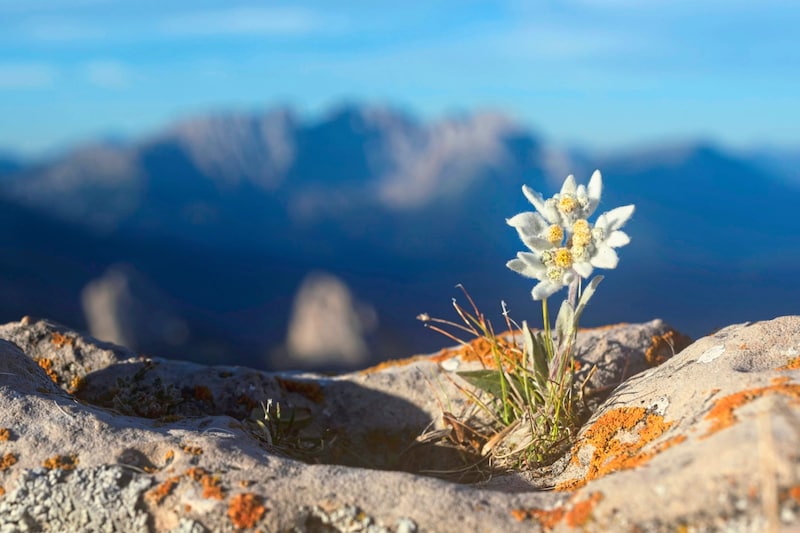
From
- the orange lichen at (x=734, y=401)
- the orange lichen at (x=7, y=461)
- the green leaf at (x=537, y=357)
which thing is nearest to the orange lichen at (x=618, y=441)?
the orange lichen at (x=734, y=401)

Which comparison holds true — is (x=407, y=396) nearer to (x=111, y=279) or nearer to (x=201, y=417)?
(x=201, y=417)

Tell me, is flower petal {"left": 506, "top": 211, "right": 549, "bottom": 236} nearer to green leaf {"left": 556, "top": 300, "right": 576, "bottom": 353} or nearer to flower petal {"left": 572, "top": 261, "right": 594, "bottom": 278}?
flower petal {"left": 572, "top": 261, "right": 594, "bottom": 278}

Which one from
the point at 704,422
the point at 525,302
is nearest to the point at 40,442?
the point at 704,422

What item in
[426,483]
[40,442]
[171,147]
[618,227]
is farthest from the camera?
[171,147]

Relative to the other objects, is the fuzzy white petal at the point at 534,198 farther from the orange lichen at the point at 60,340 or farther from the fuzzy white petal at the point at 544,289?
the orange lichen at the point at 60,340

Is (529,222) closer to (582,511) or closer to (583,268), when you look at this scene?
(583,268)

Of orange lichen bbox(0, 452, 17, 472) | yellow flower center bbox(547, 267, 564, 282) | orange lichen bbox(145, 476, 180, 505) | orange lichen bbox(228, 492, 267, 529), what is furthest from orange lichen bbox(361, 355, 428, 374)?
orange lichen bbox(0, 452, 17, 472)
